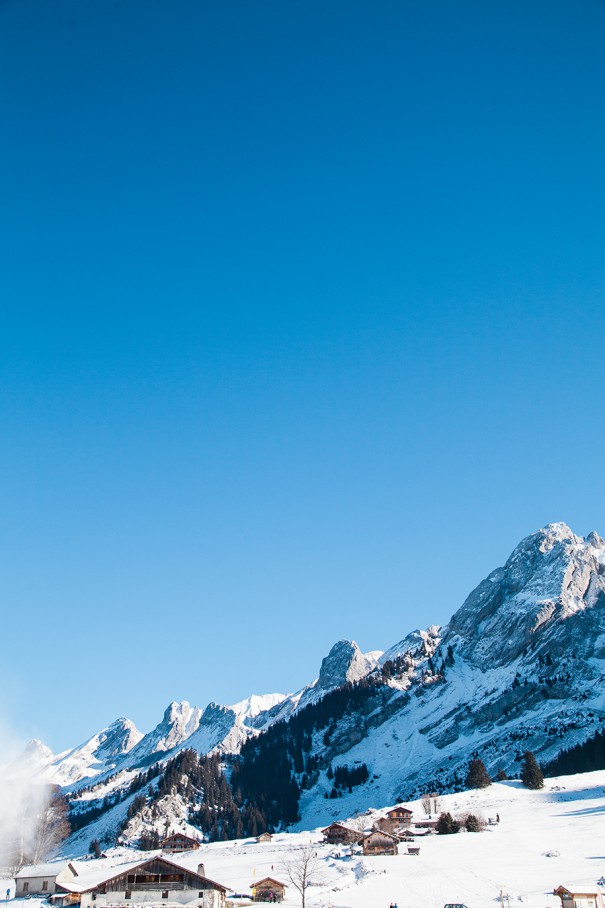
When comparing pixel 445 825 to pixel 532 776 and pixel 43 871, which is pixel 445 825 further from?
pixel 43 871

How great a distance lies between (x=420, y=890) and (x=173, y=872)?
87.1 ft

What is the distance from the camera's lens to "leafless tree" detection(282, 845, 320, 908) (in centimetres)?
7912

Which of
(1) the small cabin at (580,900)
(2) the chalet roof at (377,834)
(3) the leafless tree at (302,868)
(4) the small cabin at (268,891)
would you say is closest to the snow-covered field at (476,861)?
(3) the leafless tree at (302,868)

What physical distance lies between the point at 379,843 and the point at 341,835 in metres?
16.9

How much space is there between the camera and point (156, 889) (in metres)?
77.4

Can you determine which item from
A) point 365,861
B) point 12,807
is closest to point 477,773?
point 365,861

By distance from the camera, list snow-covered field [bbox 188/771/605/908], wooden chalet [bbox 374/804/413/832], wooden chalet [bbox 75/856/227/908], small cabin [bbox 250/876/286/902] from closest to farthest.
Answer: snow-covered field [bbox 188/771/605/908] < wooden chalet [bbox 75/856/227/908] < small cabin [bbox 250/876/286/902] < wooden chalet [bbox 374/804/413/832]

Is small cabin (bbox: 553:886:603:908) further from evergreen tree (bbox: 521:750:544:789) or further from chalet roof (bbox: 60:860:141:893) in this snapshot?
evergreen tree (bbox: 521:750:544:789)

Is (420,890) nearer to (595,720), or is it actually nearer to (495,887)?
(495,887)

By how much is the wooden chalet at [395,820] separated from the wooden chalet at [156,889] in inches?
1920

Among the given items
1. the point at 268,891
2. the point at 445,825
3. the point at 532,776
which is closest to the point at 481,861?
the point at 268,891

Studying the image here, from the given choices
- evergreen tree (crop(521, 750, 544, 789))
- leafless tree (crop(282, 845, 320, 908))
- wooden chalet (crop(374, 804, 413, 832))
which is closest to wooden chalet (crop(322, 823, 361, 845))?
leafless tree (crop(282, 845, 320, 908))

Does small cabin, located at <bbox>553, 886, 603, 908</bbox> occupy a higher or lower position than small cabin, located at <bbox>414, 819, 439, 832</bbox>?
higher

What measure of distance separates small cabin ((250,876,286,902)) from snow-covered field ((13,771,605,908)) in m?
1.48
